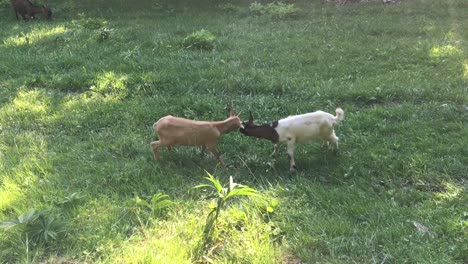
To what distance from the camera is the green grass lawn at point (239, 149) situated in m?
4.22

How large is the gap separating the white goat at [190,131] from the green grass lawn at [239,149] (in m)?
0.31

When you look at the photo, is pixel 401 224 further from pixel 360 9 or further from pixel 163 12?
pixel 163 12

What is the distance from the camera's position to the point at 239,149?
617cm

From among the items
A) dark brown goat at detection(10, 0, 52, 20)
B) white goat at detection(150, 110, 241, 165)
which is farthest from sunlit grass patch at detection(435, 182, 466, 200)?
dark brown goat at detection(10, 0, 52, 20)

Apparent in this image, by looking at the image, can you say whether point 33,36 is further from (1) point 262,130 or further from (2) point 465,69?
(2) point 465,69

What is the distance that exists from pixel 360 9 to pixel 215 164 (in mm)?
9653

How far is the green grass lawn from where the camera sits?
422 centimetres

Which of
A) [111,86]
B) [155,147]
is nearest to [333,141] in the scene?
[155,147]

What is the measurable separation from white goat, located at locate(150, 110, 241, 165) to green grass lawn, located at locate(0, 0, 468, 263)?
31 centimetres

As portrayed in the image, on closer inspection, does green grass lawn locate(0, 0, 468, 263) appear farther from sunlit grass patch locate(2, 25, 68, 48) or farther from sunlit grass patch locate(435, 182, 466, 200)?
sunlit grass patch locate(2, 25, 68, 48)

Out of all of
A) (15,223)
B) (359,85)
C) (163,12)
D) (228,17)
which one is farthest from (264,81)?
(163,12)

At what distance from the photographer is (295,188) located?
5098 mm

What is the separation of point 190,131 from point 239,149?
3.05 feet

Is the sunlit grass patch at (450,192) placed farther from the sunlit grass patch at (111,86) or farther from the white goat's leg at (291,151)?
the sunlit grass patch at (111,86)
